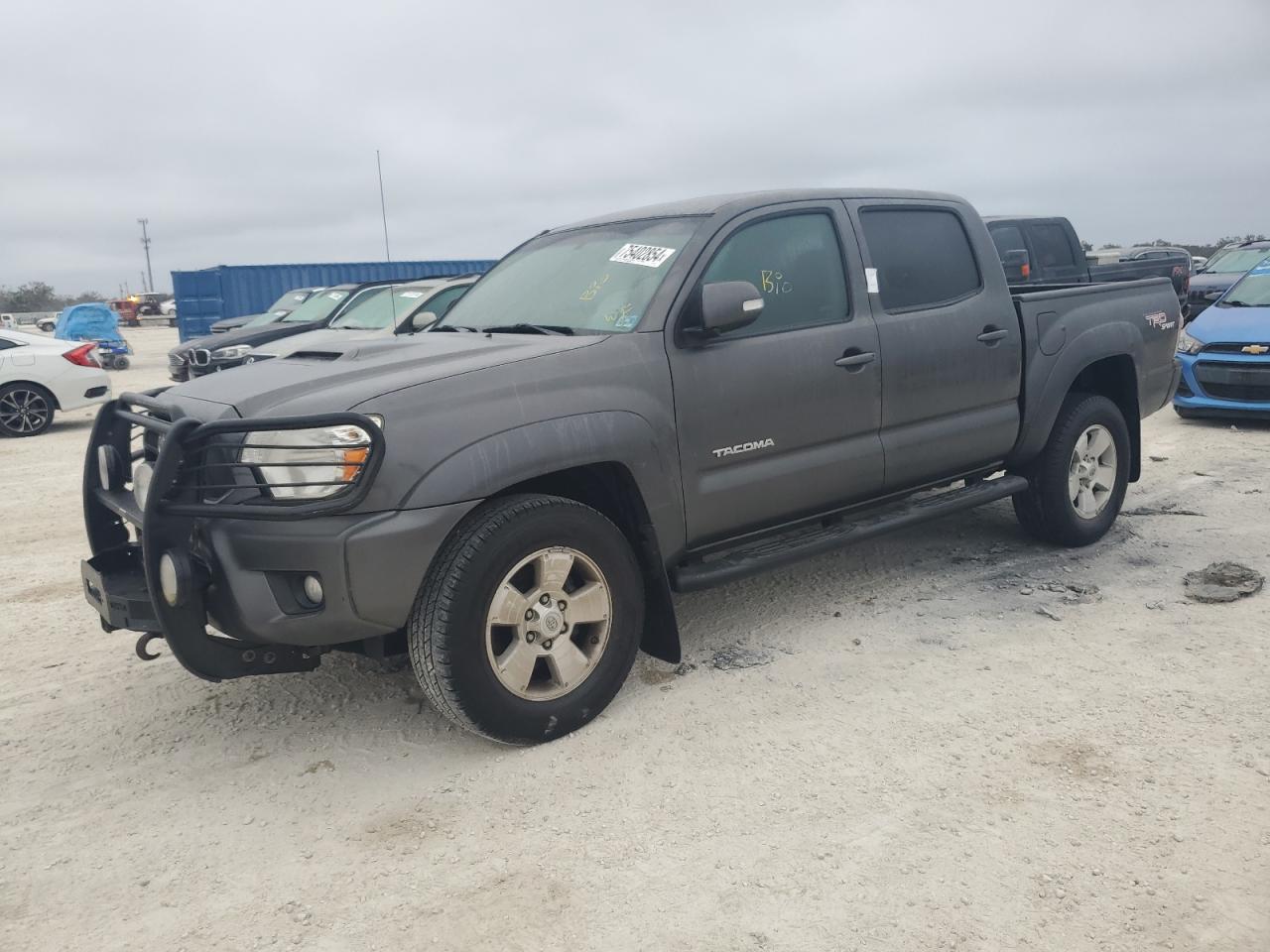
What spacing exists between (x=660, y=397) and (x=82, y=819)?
7.61 feet

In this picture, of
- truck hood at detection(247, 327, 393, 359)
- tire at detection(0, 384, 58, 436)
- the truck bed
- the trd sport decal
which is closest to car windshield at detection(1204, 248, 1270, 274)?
the truck bed

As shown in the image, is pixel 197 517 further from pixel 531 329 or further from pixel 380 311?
pixel 380 311

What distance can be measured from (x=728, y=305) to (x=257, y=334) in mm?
11085

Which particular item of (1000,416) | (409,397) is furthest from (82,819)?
(1000,416)

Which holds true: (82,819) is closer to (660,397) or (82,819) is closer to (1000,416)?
(660,397)

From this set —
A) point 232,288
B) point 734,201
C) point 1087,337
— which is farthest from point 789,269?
point 232,288

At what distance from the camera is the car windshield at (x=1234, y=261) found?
1530 cm

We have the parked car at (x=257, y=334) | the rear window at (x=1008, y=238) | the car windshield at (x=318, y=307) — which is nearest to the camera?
the rear window at (x=1008, y=238)

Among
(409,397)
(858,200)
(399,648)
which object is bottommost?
(399,648)

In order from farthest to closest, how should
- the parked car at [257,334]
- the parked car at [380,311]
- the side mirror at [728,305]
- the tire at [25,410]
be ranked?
the parked car at [257,334] → the tire at [25,410] → the parked car at [380,311] → the side mirror at [728,305]

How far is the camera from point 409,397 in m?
3.25

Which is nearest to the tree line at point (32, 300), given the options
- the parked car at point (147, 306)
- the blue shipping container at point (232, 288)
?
the parked car at point (147, 306)

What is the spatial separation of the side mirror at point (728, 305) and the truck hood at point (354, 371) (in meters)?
0.39

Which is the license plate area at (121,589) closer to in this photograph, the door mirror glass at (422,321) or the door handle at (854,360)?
the door mirror glass at (422,321)
